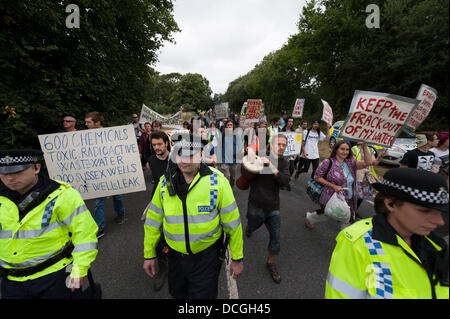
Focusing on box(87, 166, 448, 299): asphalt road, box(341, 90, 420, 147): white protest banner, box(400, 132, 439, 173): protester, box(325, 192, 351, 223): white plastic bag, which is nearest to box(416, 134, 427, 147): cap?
box(400, 132, 439, 173): protester

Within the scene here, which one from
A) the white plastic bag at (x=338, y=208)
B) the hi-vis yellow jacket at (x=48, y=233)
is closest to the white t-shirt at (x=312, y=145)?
the white plastic bag at (x=338, y=208)

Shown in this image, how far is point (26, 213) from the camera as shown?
1.49 metres

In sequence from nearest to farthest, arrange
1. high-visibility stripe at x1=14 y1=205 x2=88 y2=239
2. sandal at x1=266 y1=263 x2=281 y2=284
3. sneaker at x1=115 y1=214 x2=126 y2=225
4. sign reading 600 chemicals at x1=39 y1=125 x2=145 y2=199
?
high-visibility stripe at x1=14 y1=205 x2=88 y2=239 → sandal at x1=266 y1=263 x2=281 y2=284 → sign reading 600 chemicals at x1=39 y1=125 x2=145 y2=199 → sneaker at x1=115 y1=214 x2=126 y2=225

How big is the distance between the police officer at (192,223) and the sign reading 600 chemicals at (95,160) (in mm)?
2046

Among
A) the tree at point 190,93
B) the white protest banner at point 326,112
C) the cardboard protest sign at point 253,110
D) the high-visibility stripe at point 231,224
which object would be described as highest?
the tree at point 190,93

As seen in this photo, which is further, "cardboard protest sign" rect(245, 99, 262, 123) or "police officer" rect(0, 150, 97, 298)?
"cardboard protest sign" rect(245, 99, 262, 123)

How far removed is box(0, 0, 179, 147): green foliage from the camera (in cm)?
364

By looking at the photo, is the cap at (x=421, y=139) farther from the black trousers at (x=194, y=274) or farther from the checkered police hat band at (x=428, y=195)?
the black trousers at (x=194, y=274)

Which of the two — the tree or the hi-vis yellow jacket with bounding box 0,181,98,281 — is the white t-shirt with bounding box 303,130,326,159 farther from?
the tree

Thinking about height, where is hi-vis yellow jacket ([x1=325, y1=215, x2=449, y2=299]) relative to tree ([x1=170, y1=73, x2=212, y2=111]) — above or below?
below

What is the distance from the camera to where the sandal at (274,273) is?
2.59 metres

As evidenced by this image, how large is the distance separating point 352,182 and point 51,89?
6.50 metres

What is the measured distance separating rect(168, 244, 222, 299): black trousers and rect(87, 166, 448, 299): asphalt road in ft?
2.66

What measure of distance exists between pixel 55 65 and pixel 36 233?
5267mm
